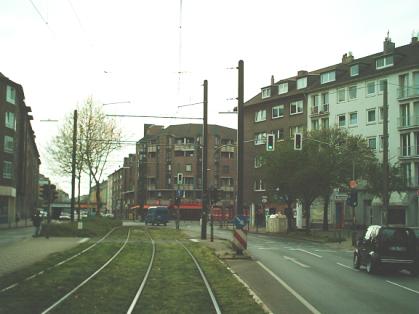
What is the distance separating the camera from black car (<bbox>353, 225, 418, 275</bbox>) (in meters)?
20.2

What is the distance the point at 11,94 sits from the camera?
6931cm

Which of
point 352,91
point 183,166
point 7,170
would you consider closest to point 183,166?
point 183,166

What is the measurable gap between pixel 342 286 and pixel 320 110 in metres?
58.0

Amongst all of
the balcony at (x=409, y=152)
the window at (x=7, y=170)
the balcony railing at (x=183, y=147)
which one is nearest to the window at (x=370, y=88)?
the balcony at (x=409, y=152)

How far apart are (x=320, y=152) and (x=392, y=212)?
46.2 feet

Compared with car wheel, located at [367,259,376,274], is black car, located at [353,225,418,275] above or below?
above

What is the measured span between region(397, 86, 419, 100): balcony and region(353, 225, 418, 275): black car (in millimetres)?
41970

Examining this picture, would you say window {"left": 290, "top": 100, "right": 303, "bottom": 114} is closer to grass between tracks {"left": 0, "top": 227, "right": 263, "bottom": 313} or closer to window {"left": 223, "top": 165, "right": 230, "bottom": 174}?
window {"left": 223, "top": 165, "right": 230, "bottom": 174}

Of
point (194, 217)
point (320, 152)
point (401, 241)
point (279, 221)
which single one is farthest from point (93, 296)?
point (194, 217)

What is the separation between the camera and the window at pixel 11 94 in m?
68.1

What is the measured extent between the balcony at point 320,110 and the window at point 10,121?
35.5 m

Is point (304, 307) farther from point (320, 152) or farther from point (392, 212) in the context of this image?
point (392, 212)

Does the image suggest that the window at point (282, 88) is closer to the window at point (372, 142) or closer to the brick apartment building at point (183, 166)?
the window at point (372, 142)

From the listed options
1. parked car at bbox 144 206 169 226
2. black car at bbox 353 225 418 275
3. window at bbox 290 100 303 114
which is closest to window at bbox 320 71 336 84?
window at bbox 290 100 303 114
